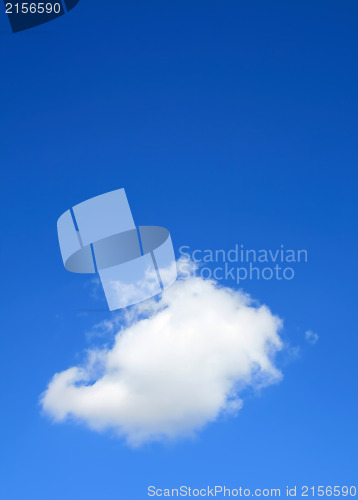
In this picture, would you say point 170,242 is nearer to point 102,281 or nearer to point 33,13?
point 102,281

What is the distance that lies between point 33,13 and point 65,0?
1464 mm

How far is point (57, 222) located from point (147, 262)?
4086 mm

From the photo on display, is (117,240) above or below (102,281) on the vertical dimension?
above

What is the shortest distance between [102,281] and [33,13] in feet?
36.7

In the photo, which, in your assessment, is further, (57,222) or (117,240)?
(117,240)

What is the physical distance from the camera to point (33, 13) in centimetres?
2800

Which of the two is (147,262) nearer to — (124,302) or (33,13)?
(124,302)

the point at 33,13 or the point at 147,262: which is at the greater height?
the point at 33,13

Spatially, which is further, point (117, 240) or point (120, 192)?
point (117, 240)

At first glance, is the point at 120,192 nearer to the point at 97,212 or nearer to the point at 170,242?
the point at 97,212

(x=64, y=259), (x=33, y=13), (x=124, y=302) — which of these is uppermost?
(x=33, y=13)

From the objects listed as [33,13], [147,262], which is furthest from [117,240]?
[33,13]

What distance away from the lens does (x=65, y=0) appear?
1120 inches

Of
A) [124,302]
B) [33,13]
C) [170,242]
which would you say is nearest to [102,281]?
[124,302]
